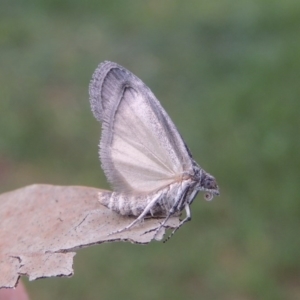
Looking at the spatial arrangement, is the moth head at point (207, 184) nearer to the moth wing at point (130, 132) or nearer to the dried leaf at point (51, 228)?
the moth wing at point (130, 132)

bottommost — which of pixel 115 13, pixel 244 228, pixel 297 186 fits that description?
pixel 244 228

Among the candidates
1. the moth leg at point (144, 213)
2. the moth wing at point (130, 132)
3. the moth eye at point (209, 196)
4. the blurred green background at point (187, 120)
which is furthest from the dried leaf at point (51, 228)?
the blurred green background at point (187, 120)

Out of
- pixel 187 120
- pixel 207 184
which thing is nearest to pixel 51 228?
pixel 207 184

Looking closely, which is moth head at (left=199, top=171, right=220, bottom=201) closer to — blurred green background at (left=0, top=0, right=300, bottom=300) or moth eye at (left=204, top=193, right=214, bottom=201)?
moth eye at (left=204, top=193, right=214, bottom=201)

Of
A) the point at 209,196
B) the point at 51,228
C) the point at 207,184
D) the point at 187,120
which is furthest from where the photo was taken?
the point at 187,120

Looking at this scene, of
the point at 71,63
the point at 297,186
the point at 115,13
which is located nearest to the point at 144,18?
the point at 115,13

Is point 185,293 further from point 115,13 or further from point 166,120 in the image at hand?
point 115,13

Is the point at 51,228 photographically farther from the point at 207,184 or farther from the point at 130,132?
the point at 207,184
